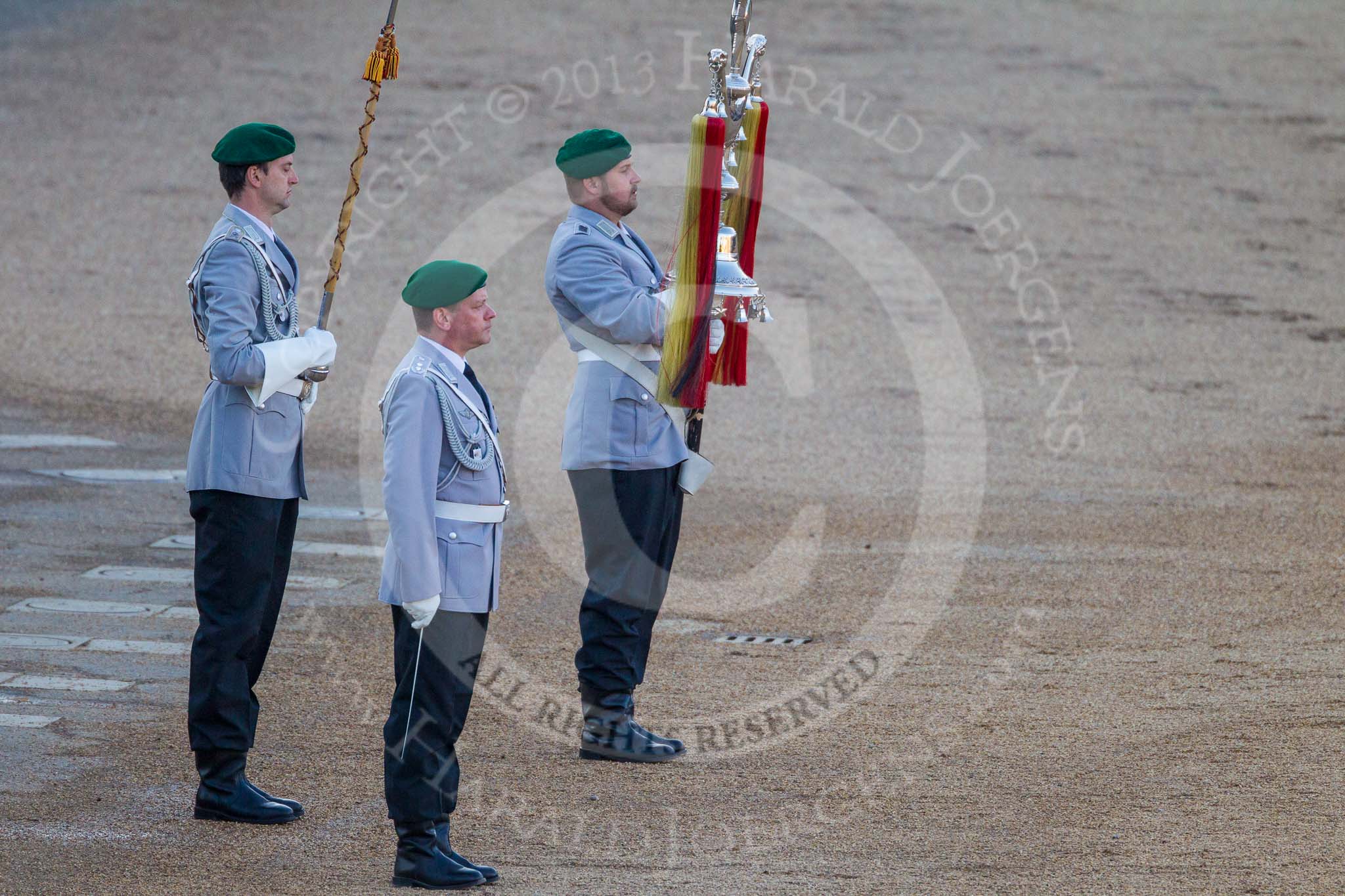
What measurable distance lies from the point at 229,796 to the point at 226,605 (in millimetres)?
509

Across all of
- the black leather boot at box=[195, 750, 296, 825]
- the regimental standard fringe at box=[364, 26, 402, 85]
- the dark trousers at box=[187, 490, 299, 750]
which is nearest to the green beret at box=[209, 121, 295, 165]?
the regimental standard fringe at box=[364, 26, 402, 85]

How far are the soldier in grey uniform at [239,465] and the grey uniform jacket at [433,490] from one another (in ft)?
1.66

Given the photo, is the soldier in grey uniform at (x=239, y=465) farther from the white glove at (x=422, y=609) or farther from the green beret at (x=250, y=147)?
the white glove at (x=422, y=609)

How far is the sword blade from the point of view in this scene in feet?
12.1

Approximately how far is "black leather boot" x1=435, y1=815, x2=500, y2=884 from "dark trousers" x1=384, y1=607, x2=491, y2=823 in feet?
0.19

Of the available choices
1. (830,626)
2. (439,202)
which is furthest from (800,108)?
(830,626)

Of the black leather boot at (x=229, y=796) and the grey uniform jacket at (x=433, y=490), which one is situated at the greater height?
the grey uniform jacket at (x=433, y=490)

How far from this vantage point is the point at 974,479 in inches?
352

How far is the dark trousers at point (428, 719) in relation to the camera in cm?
369

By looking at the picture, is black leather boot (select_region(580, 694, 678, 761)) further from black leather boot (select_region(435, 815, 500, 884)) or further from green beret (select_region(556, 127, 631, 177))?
green beret (select_region(556, 127, 631, 177))

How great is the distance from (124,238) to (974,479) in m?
7.82

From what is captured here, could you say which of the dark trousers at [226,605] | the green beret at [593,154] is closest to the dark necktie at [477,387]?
the dark trousers at [226,605]

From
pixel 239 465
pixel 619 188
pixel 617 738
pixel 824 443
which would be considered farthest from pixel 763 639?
pixel 824 443

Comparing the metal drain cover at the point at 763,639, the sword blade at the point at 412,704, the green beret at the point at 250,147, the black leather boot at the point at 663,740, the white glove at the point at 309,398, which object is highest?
the green beret at the point at 250,147
